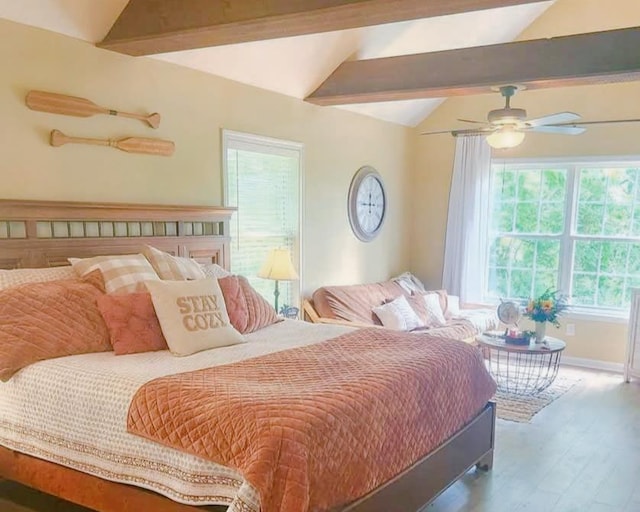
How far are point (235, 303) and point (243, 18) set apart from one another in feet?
5.06

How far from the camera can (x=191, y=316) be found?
287 centimetres

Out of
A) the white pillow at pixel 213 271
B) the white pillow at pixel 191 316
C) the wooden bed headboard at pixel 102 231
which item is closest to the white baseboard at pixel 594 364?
the wooden bed headboard at pixel 102 231

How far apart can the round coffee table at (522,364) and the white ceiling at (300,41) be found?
256cm

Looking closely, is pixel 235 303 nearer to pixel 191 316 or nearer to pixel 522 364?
pixel 191 316

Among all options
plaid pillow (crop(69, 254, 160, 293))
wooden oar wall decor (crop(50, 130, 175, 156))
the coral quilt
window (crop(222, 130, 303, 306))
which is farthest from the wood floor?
window (crop(222, 130, 303, 306))

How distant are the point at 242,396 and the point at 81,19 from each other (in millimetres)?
2304

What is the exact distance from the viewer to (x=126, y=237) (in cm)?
348

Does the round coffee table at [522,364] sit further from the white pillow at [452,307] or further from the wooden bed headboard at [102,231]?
the wooden bed headboard at [102,231]

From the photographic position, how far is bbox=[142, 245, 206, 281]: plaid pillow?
10.7 ft

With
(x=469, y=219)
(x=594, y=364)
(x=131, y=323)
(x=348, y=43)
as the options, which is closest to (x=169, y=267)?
(x=131, y=323)

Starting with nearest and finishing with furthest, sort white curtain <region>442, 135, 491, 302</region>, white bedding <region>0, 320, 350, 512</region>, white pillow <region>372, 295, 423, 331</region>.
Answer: white bedding <region>0, 320, 350, 512</region> < white pillow <region>372, 295, 423, 331</region> < white curtain <region>442, 135, 491, 302</region>

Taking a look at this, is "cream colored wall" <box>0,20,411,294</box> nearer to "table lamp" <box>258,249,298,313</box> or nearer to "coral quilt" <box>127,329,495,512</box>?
"table lamp" <box>258,249,298,313</box>

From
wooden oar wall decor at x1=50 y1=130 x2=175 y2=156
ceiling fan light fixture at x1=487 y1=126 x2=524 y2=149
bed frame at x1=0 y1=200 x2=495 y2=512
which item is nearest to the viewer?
bed frame at x1=0 y1=200 x2=495 y2=512

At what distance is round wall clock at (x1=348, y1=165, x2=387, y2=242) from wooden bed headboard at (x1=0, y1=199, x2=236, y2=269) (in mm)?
1740
